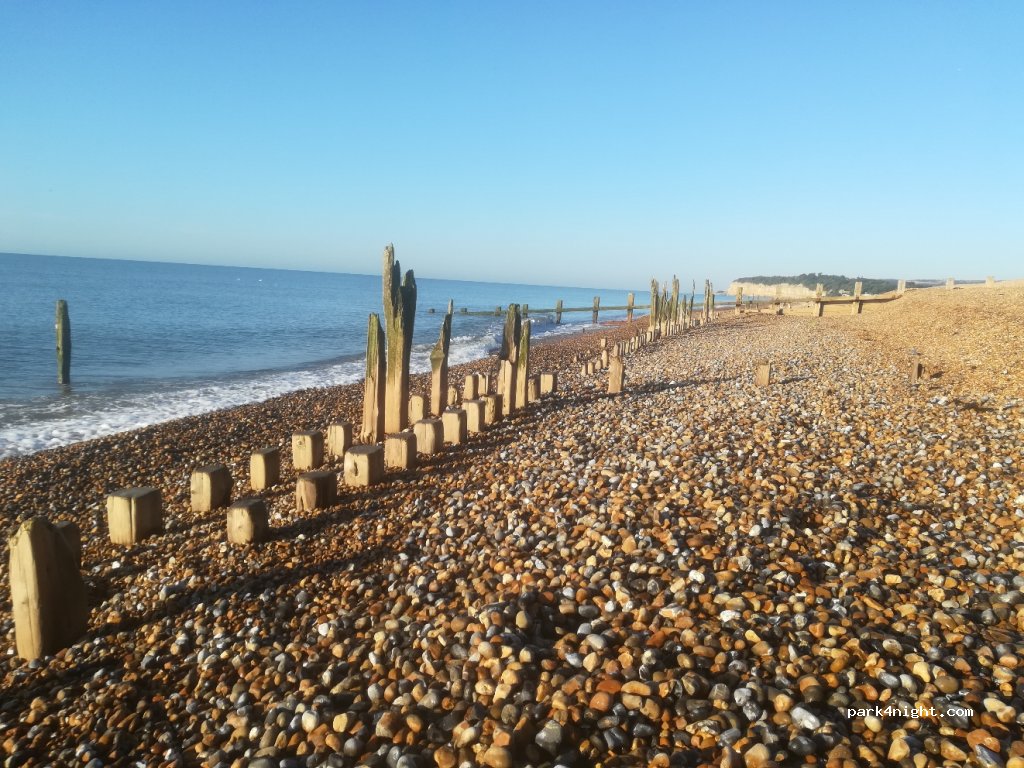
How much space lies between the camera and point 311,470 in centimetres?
698

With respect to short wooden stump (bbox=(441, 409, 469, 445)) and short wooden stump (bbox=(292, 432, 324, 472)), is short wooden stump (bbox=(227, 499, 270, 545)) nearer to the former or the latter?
short wooden stump (bbox=(292, 432, 324, 472))

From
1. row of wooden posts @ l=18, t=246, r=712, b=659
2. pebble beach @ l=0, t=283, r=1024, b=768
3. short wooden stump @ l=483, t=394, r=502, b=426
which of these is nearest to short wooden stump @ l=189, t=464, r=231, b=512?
row of wooden posts @ l=18, t=246, r=712, b=659

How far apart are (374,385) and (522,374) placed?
3.45 metres

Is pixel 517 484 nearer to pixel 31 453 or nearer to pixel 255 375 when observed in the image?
pixel 31 453

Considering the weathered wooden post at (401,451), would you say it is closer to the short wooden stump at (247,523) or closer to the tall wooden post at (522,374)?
the short wooden stump at (247,523)

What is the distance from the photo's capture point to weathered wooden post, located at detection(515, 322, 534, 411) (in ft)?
33.6

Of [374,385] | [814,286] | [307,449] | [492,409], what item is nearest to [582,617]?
[307,449]

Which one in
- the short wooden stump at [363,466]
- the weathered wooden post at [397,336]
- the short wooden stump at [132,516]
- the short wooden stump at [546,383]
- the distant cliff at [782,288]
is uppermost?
the distant cliff at [782,288]

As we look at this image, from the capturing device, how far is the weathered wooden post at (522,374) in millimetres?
10234

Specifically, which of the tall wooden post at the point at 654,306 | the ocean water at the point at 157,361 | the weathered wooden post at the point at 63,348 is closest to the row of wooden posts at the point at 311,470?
the ocean water at the point at 157,361

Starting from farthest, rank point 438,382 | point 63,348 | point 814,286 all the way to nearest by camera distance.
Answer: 1. point 814,286
2. point 63,348
3. point 438,382

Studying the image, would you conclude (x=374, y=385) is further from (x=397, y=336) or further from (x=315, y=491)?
(x=315, y=491)

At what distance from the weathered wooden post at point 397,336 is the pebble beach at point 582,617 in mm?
1293

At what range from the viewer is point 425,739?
275 cm
